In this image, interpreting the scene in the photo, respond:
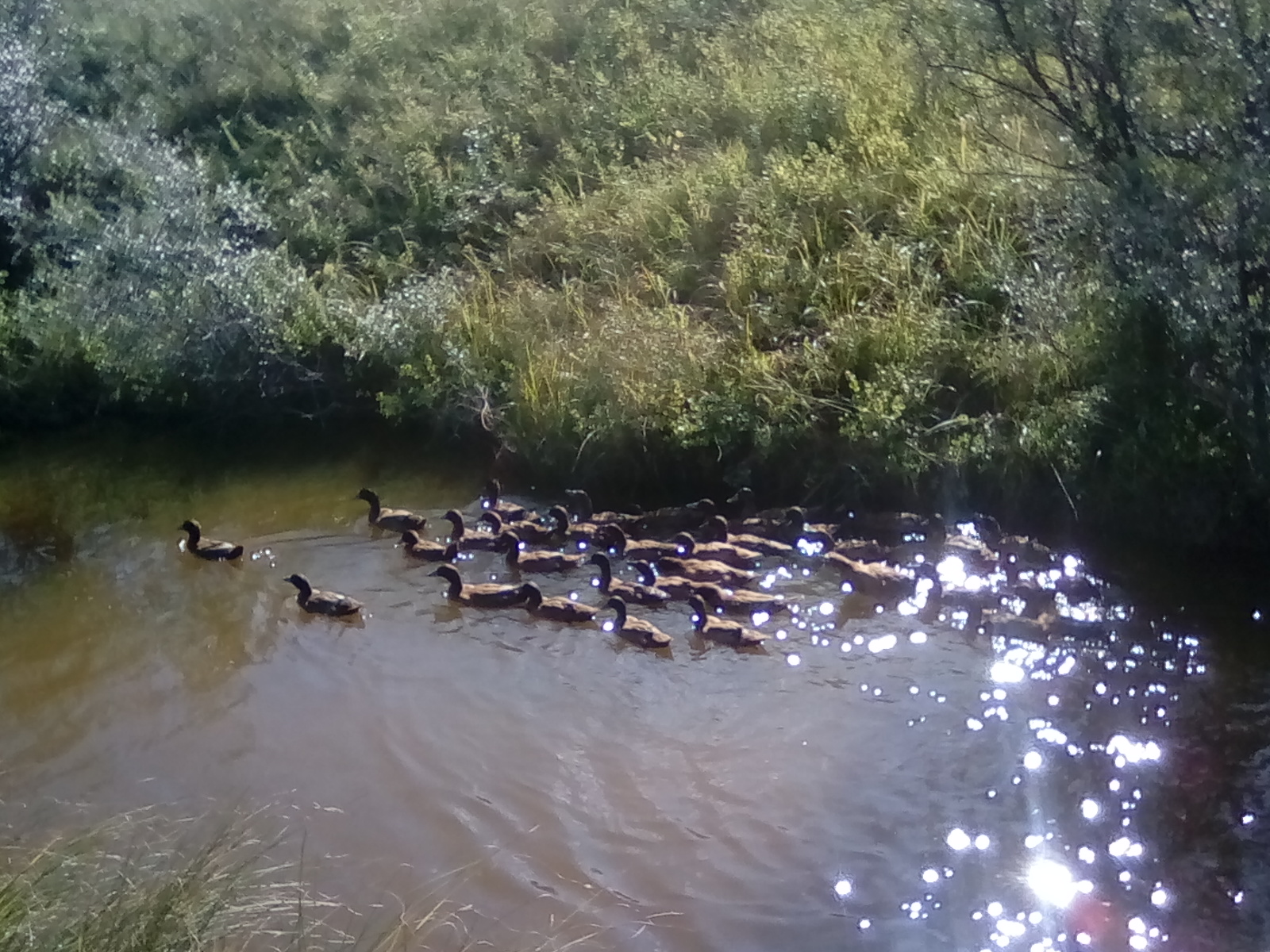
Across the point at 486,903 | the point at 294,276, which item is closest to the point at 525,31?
the point at 294,276

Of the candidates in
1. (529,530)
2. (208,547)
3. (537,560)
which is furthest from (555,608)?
(208,547)

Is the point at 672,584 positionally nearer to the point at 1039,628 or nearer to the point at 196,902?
the point at 1039,628

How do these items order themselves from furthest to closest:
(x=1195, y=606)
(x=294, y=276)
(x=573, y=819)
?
(x=294, y=276)
(x=1195, y=606)
(x=573, y=819)

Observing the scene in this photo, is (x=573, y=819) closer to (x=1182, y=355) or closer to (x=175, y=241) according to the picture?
(x=1182, y=355)

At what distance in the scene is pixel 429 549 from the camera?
26.1 feet

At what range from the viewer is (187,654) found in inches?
288

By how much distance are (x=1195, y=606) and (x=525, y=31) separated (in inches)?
387

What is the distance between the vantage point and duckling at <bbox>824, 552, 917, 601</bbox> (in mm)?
6973

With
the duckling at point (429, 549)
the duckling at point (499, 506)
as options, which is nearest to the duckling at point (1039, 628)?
the duckling at point (499, 506)

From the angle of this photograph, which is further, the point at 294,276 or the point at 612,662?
the point at 294,276

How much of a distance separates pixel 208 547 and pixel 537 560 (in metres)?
2.27

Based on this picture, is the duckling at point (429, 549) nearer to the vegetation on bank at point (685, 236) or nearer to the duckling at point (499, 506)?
the duckling at point (499, 506)

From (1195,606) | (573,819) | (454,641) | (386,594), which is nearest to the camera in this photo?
(573,819)

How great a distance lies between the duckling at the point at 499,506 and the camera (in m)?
8.35
